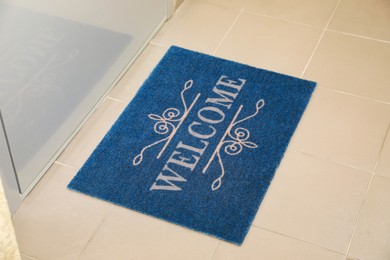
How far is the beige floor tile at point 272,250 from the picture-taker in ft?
7.48

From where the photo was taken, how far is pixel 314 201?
8.07ft

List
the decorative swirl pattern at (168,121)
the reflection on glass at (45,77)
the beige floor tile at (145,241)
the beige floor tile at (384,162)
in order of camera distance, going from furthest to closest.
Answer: the decorative swirl pattern at (168,121)
the beige floor tile at (384,162)
the beige floor tile at (145,241)
the reflection on glass at (45,77)

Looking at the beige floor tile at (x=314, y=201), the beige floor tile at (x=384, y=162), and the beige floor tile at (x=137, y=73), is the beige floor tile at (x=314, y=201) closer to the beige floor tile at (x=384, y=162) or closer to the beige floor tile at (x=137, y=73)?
the beige floor tile at (x=384, y=162)

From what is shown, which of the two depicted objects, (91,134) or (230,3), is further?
(230,3)

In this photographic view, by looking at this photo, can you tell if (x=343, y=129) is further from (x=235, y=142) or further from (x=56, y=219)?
(x=56, y=219)

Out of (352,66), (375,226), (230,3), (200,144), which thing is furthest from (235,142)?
(230,3)

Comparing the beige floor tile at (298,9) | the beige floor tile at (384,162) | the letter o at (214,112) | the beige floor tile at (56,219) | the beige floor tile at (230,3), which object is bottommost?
the beige floor tile at (56,219)

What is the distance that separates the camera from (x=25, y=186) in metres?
2.46

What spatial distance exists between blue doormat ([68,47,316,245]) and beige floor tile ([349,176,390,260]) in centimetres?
38

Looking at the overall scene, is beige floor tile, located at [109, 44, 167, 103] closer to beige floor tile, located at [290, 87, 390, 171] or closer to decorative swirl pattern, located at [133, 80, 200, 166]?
decorative swirl pattern, located at [133, 80, 200, 166]

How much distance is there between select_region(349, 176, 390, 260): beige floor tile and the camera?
90.2 inches

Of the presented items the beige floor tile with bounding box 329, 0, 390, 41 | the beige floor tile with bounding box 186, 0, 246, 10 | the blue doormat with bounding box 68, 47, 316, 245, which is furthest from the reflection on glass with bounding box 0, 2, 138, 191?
the beige floor tile with bounding box 329, 0, 390, 41

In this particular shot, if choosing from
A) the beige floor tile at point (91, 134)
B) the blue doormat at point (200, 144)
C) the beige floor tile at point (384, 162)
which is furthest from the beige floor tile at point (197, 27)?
the beige floor tile at point (384, 162)

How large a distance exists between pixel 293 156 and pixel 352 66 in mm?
672
